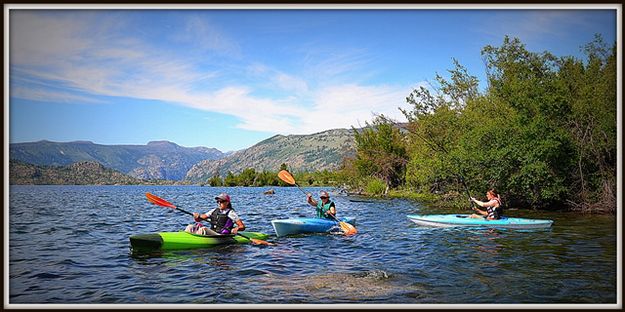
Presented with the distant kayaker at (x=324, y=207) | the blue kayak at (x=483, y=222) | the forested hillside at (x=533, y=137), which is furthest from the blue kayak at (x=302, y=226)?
the forested hillside at (x=533, y=137)

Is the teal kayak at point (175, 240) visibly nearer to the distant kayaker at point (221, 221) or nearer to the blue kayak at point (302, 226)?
the distant kayaker at point (221, 221)

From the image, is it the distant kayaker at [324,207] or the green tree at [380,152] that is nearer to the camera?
the distant kayaker at [324,207]

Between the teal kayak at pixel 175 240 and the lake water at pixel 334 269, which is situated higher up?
the teal kayak at pixel 175 240

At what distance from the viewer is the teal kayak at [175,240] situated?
37.5 ft

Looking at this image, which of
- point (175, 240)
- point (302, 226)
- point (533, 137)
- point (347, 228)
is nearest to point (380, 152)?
point (533, 137)

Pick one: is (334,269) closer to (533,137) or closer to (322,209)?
→ (322,209)

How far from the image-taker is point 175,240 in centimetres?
1173

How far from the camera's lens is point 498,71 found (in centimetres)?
2898

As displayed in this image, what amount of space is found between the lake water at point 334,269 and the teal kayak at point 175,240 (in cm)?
22

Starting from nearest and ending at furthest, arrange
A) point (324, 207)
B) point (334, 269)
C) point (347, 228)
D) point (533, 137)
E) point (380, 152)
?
1. point (334, 269)
2. point (347, 228)
3. point (324, 207)
4. point (533, 137)
5. point (380, 152)

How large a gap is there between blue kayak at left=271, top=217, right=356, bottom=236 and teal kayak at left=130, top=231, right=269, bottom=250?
2429 millimetres

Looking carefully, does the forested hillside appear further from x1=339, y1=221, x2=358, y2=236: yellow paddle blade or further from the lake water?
x1=339, y1=221, x2=358, y2=236: yellow paddle blade

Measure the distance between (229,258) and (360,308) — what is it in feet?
21.0

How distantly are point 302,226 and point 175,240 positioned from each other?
490 cm
